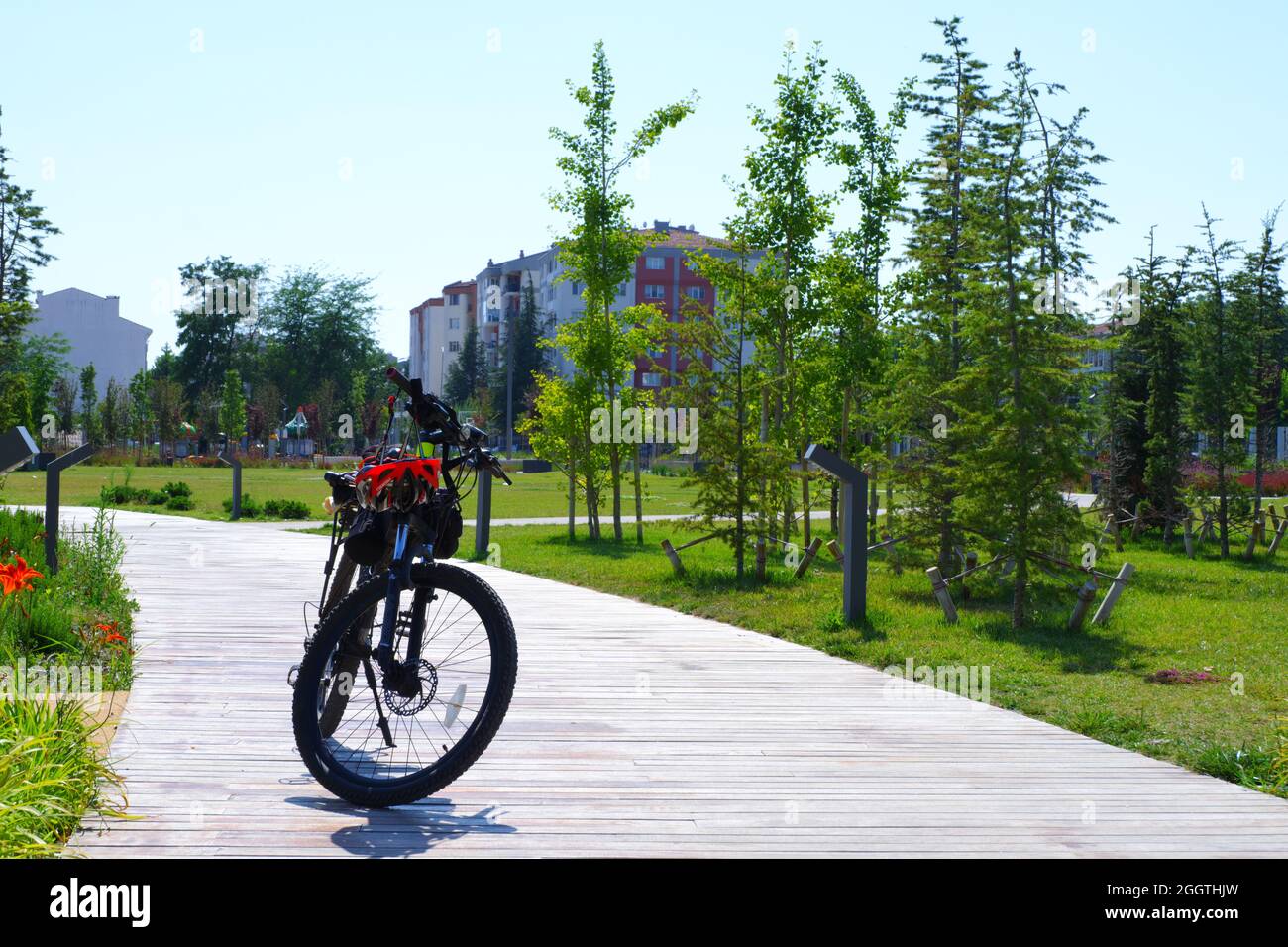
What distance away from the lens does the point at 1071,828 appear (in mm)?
4879

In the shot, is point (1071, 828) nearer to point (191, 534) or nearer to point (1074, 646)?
point (1074, 646)

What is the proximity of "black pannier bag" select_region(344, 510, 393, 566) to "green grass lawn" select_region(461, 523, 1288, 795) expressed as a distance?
153 inches

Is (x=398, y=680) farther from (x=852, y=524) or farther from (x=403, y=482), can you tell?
(x=852, y=524)

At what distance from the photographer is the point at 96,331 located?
10156cm

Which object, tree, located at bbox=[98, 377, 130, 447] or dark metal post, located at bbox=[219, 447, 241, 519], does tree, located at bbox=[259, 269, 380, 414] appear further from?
dark metal post, located at bbox=[219, 447, 241, 519]

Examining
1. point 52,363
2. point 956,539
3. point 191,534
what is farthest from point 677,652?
point 52,363

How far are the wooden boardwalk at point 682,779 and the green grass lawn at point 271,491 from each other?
16.7 m

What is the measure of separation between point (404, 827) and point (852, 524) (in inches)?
272

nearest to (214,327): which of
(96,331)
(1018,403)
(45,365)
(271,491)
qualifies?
(96,331)

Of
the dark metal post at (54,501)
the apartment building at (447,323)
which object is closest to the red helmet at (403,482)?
the dark metal post at (54,501)

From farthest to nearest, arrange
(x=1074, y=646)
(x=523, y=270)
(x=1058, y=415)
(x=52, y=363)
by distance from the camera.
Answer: (x=523, y=270) < (x=52, y=363) < (x=1058, y=415) < (x=1074, y=646)

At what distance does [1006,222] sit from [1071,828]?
337 inches

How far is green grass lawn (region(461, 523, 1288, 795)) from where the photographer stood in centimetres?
715

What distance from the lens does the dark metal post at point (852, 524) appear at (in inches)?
423
